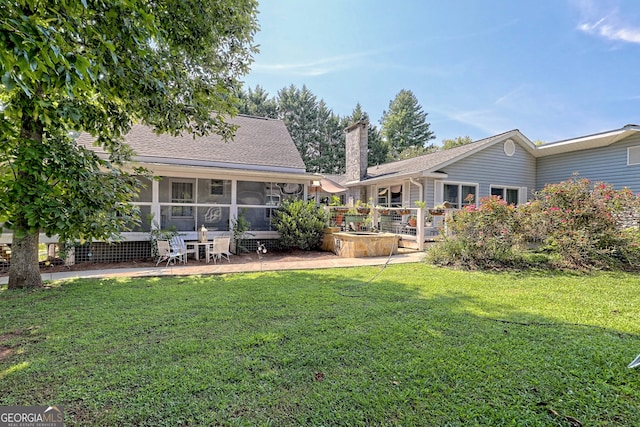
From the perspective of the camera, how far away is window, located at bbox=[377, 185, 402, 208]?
14.4 meters

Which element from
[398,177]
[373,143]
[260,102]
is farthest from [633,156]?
[260,102]

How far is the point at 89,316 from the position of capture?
384 centimetres

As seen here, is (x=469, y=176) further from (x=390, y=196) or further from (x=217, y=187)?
(x=217, y=187)

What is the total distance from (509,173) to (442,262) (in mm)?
9611

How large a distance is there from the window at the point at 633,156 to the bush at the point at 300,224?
12.3 metres

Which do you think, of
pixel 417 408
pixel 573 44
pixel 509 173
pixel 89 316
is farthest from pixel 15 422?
pixel 573 44

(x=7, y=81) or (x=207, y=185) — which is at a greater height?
(x=207, y=185)

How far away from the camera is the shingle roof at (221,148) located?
10297mm

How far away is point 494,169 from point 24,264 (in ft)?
53.8

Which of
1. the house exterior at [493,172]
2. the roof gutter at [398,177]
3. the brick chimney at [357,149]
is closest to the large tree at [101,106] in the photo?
the house exterior at [493,172]

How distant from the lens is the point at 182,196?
10.4 meters

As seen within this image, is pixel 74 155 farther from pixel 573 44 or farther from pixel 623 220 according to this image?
pixel 573 44

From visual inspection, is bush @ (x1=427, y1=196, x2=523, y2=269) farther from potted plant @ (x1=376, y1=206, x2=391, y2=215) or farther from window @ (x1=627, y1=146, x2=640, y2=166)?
window @ (x1=627, y1=146, x2=640, y2=166)

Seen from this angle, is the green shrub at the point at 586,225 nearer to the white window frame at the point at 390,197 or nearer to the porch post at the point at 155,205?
the white window frame at the point at 390,197
